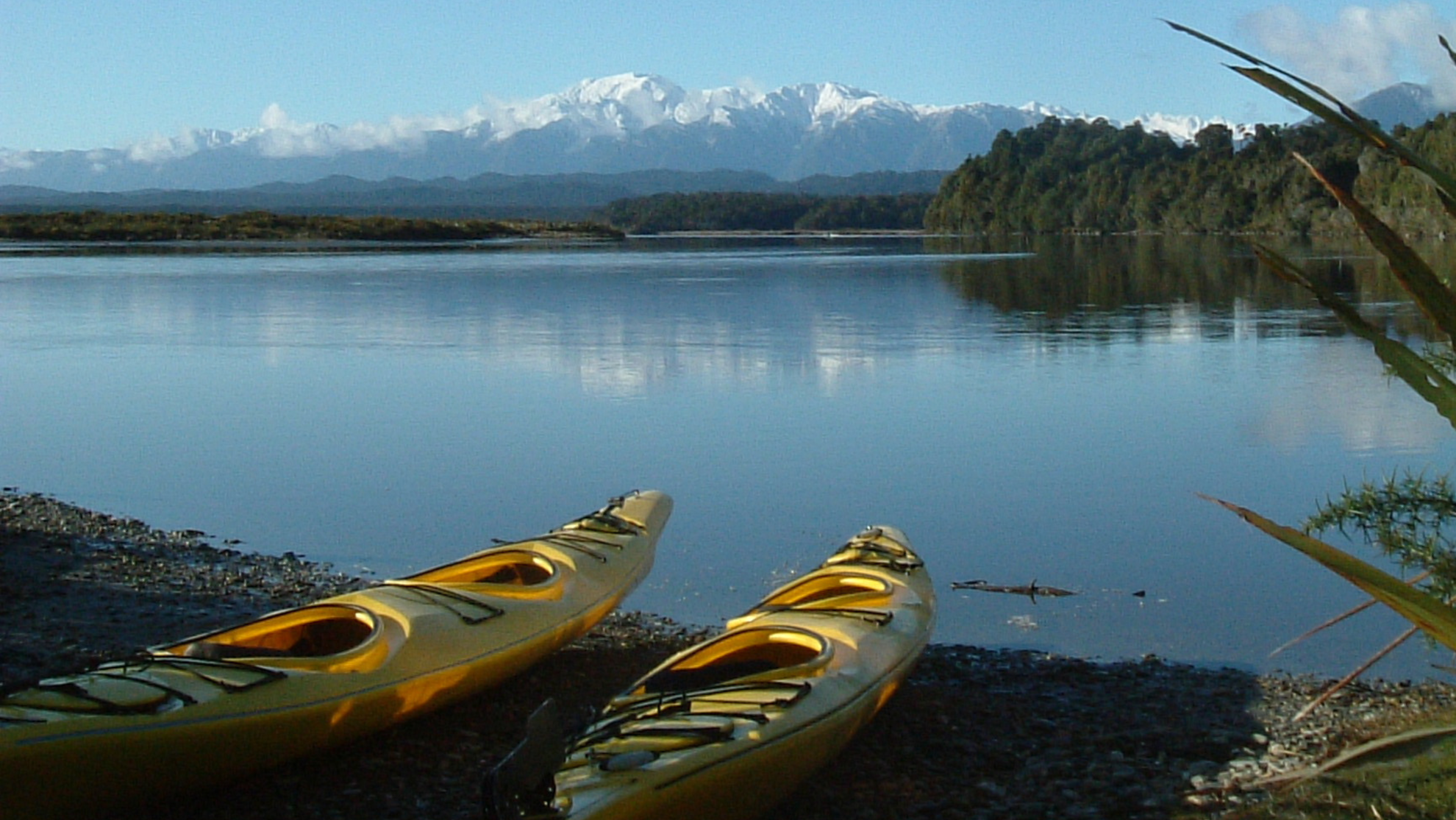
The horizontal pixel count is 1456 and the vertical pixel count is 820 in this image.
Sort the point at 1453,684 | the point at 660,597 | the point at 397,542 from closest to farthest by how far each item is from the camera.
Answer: the point at 1453,684 < the point at 660,597 < the point at 397,542

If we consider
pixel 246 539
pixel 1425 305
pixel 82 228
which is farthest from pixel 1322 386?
pixel 82 228

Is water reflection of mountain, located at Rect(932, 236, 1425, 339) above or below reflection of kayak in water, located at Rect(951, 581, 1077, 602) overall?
above

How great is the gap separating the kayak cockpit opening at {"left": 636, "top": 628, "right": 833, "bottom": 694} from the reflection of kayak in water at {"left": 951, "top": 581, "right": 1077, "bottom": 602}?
3.41 m

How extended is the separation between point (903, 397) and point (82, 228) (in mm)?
89296

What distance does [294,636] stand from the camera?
7.04m

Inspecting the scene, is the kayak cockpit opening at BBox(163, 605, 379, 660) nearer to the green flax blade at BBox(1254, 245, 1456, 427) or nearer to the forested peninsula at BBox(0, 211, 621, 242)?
the green flax blade at BBox(1254, 245, 1456, 427)

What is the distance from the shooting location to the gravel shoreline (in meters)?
5.94

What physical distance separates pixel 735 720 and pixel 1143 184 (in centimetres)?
12023

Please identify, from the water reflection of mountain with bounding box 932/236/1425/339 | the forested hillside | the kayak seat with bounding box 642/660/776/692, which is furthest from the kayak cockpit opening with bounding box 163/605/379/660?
the forested hillside

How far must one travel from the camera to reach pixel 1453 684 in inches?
298

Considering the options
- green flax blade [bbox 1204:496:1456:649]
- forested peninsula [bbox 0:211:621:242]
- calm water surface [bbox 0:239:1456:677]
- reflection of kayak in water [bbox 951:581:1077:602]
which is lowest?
reflection of kayak in water [bbox 951:581:1077:602]

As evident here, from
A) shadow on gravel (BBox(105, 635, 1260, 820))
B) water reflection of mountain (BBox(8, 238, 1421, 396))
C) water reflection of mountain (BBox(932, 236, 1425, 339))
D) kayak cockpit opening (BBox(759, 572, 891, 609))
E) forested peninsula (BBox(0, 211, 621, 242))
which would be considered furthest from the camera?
forested peninsula (BBox(0, 211, 621, 242))

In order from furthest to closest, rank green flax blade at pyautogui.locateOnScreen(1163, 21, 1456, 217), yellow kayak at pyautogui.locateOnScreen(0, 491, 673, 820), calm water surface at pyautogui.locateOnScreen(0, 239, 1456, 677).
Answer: calm water surface at pyautogui.locateOnScreen(0, 239, 1456, 677) → yellow kayak at pyautogui.locateOnScreen(0, 491, 673, 820) → green flax blade at pyautogui.locateOnScreen(1163, 21, 1456, 217)

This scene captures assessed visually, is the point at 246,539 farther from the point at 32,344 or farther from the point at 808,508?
the point at 32,344
